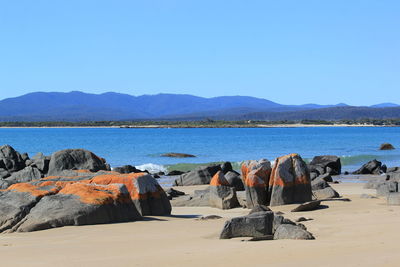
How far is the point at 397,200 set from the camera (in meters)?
15.8

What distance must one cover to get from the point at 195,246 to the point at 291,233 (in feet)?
4.74

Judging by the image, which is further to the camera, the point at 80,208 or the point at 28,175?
the point at 28,175

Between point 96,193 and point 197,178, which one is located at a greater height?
point 96,193

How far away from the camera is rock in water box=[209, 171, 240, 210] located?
1728cm

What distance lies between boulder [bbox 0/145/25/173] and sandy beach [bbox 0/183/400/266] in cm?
2309

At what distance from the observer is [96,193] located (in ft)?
41.4

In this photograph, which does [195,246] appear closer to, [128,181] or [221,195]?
[128,181]

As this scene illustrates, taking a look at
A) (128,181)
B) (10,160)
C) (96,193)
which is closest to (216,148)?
(10,160)

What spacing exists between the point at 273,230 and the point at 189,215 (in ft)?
17.9

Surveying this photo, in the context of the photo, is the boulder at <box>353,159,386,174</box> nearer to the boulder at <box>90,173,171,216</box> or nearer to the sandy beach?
the sandy beach

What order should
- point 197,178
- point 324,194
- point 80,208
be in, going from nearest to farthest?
1. point 80,208
2. point 324,194
3. point 197,178

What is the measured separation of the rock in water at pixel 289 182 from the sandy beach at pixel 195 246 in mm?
3638

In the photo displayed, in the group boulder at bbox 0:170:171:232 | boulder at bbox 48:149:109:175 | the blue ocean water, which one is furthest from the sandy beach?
the blue ocean water

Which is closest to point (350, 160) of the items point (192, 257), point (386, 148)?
point (386, 148)
